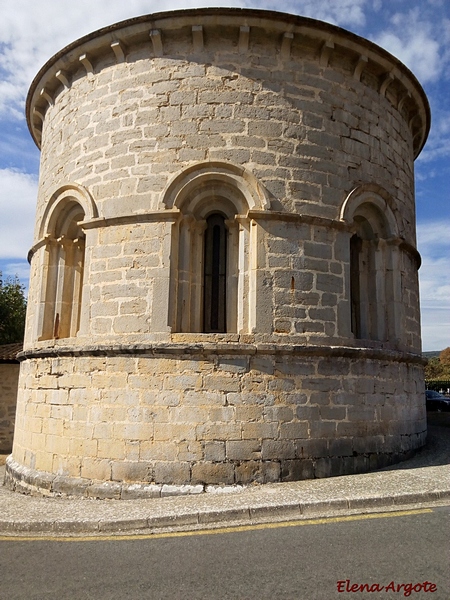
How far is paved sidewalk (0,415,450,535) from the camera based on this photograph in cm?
554

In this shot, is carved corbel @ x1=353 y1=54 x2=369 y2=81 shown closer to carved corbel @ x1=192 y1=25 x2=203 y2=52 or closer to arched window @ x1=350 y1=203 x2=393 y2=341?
arched window @ x1=350 y1=203 x2=393 y2=341

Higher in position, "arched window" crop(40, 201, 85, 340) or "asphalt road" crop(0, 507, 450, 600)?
"arched window" crop(40, 201, 85, 340)

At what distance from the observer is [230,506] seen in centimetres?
577

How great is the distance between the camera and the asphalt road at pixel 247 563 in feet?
12.6

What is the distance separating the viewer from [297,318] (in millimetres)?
7602

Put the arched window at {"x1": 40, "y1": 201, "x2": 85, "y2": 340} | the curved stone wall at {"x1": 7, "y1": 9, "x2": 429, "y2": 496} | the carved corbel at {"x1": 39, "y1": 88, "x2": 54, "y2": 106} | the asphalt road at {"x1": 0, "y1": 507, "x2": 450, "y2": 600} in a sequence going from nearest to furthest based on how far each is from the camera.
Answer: the asphalt road at {"x1": 0, "y1": 507, "x2": 450, "y2": 600}, the curved stone wall at {"x1": 7, "y1": 9, "x2": 429, "y2": 496}, the arched window at {"x1": 40, "y1": 201, "x2": 85, "y2": 340}, the carved corbel at {"x1": 39, "y1": 88, "x2": 54, "y2": 106}

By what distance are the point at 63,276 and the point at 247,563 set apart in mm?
6205

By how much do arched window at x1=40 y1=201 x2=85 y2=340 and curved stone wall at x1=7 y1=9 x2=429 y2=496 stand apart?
3 cm

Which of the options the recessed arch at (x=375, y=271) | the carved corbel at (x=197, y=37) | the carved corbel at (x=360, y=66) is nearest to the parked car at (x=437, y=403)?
the recessed arch at (x=375, y=271)

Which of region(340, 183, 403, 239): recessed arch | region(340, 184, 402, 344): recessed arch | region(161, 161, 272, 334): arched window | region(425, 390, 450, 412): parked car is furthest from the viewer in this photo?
region(425, 390, 450, 412): parked car

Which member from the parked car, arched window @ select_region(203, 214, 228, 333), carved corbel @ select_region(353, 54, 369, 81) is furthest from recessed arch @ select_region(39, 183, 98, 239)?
the parked car

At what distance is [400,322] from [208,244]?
11.9 feet

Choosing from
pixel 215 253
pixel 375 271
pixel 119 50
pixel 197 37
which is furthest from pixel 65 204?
pixel 375 271

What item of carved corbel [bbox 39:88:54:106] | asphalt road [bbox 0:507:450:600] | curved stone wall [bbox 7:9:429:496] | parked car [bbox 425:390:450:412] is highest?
carved corbel [bbox 39:88:54:106]
